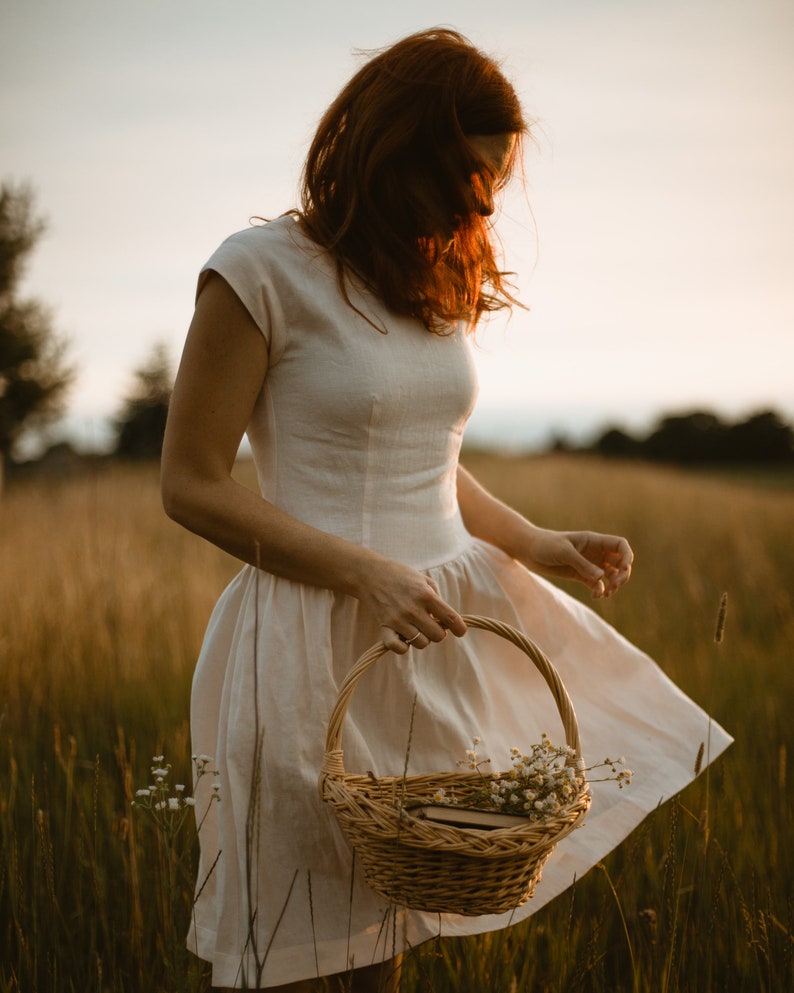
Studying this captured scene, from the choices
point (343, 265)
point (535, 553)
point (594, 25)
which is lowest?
point (535, 553)

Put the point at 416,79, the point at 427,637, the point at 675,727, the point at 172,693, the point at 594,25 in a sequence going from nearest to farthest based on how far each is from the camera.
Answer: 1. the point at 427,637
2. the point at 416,79
3. the point at 675,727
4. the point at 172,693
5. the point at 594,25

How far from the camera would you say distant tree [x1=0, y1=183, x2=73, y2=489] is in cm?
1706

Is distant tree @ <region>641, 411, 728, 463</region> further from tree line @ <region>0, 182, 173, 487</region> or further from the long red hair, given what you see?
the long red hair

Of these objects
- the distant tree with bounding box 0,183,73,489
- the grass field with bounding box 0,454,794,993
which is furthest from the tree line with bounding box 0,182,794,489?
the grass field with bounding box 0,454,794,993

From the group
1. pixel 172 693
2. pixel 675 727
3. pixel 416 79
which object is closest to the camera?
pixel 416 79

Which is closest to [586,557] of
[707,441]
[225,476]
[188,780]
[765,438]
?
[225,476]

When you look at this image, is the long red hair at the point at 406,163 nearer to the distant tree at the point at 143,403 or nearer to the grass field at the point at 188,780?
the grass field at the point at 188,780

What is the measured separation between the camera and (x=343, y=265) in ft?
4.59

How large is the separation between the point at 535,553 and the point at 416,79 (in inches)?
36.6

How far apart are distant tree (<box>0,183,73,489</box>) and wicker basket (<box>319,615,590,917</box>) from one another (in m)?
18.4

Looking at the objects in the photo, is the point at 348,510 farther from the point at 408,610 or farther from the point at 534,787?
the point at 534,787

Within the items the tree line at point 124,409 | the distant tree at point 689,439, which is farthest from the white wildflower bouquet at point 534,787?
the distant tree at point 689,439

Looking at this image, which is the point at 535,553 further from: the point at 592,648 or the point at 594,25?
the point at 594,25

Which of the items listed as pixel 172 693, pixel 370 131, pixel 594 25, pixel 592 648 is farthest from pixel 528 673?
pixel 594 25
